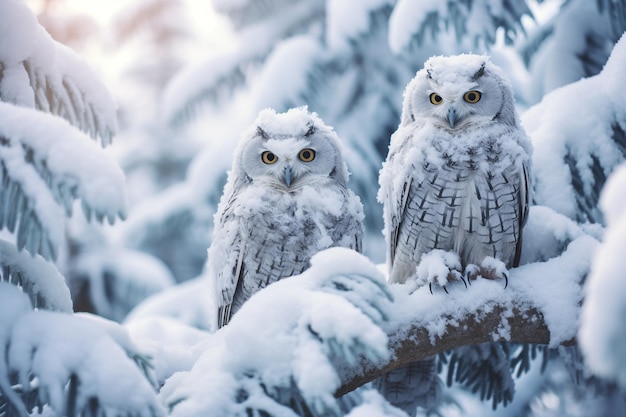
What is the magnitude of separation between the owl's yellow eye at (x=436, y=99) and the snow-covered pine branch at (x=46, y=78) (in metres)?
0.97

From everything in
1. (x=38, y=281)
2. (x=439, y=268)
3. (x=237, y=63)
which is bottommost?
(x=439, y=268)

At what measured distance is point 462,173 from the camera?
5.85ft

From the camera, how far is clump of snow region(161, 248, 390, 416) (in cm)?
119

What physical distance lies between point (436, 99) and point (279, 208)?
60 centimetres

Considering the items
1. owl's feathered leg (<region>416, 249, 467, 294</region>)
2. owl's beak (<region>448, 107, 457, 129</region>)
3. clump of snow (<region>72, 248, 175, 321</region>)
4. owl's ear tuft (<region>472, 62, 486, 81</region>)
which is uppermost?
owl's ear tuft (<region>472, 62, 486, 81</region>)

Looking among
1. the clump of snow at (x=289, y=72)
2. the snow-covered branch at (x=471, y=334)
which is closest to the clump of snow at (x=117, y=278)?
the clump of snow at (x=289, y=72)

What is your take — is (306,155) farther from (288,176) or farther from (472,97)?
(472,97)

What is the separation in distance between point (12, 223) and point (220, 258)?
2.81ft

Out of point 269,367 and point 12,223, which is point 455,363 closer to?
point 269,367

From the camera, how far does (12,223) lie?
4.04 feet

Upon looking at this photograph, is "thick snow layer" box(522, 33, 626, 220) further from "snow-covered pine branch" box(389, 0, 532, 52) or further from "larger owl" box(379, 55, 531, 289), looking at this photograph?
"snow-covered pine branch" box(389, 0, 532, 52)

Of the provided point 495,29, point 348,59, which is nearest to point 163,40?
point 348,59

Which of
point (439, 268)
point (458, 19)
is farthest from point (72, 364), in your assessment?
point (458, 19)

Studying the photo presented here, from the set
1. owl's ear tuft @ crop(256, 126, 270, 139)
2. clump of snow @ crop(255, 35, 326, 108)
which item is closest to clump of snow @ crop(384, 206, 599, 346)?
owl's ear tuft @ crop(256, 126, 270, 139)
